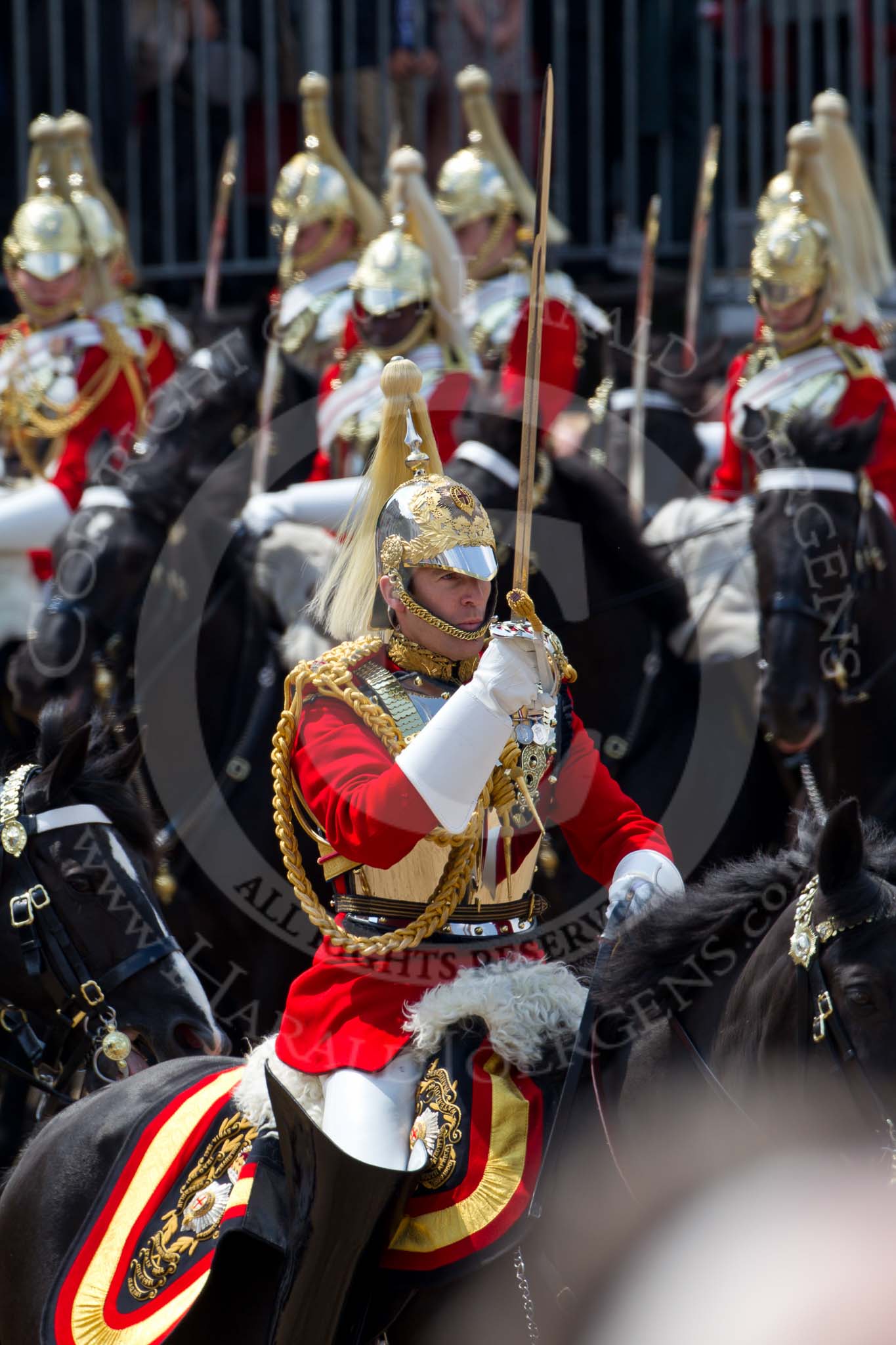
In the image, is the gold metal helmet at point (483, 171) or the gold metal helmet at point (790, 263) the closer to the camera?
the gold metal helmet at point (790, 263)

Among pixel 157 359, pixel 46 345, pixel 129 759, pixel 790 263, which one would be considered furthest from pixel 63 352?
pixel 129 759

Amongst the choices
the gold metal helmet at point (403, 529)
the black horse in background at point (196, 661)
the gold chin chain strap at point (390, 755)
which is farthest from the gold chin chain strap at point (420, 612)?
the black horse in background at point (196, 661)

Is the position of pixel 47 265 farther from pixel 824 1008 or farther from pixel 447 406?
pixel 824 1008

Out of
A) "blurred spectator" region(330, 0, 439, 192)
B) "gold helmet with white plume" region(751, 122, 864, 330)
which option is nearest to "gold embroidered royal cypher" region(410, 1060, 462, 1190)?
"gold helmet with white plume" region(751, 122, 864, 330)

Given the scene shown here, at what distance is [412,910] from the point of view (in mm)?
3201

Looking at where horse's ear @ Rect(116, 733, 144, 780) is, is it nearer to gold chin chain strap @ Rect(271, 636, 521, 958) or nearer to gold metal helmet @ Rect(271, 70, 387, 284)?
gold chin chain strap @ Rect(271, 636, 521, 958)

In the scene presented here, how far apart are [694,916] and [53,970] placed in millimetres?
1468

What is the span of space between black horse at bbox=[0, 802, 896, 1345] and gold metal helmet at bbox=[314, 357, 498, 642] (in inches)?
24.3

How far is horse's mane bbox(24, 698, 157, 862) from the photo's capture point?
407 centimetres

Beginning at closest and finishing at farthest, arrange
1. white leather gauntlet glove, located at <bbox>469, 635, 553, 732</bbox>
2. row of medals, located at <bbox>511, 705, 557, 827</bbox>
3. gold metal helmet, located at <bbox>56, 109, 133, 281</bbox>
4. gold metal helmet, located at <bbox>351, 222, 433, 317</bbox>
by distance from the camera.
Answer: white leather gauntlet glove, located at <bbox>469, 635, 553, 732</bbox>
row of medals, located at <bbox>511, 705, 557, 827</bbox>
gold metal helmet, located at <bbox>351, 222, 433, 317</bbox>
gold metal helmet, located at <bbox>56, 109, 133, 281</bbox>

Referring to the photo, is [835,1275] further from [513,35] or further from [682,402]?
[513,35]

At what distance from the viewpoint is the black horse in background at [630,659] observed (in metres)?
6.16

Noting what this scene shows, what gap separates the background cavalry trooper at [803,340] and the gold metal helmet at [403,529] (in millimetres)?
3522

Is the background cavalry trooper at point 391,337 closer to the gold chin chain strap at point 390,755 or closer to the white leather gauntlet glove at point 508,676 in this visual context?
the gold chin chain strap at point 390,755
